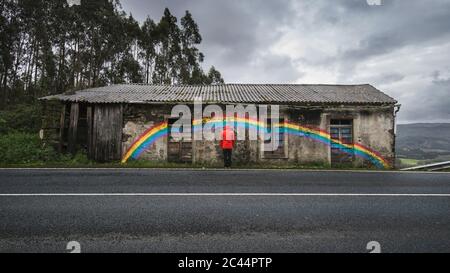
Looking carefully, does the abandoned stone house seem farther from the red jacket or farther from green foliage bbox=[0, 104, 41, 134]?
green foliage bbox=[0, 104, 41, 134]

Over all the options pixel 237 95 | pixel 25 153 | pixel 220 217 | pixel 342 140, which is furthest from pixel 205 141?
pixel 25 153

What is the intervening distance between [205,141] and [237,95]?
11.1 feet

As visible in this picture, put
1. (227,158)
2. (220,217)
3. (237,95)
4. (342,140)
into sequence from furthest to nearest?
(237,95), (342,140), (227,158), (220,217)

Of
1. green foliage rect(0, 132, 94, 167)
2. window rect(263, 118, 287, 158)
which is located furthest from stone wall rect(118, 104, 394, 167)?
green foliage rect(0, 132, 94, 167)

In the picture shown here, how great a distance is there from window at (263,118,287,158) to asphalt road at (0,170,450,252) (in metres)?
6.46

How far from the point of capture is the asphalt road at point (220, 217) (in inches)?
93.9

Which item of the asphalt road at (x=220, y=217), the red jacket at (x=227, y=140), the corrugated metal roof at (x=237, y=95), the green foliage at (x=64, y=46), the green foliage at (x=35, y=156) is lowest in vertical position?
the asphalt road at (x=220, y=217)

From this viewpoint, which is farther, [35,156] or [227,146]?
[35,156]

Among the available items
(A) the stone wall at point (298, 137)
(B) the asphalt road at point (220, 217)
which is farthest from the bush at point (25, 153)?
(B) the asphalt road at point (220, 217)

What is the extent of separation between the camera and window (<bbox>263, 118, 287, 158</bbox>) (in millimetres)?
11508

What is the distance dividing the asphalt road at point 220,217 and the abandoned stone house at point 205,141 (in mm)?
6255

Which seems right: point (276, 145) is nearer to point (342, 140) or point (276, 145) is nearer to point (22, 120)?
point (342, 140)

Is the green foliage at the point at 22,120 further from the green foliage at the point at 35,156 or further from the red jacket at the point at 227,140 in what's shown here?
the red jacket at the point at 227,140

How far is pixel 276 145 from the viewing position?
11586 millimetres
